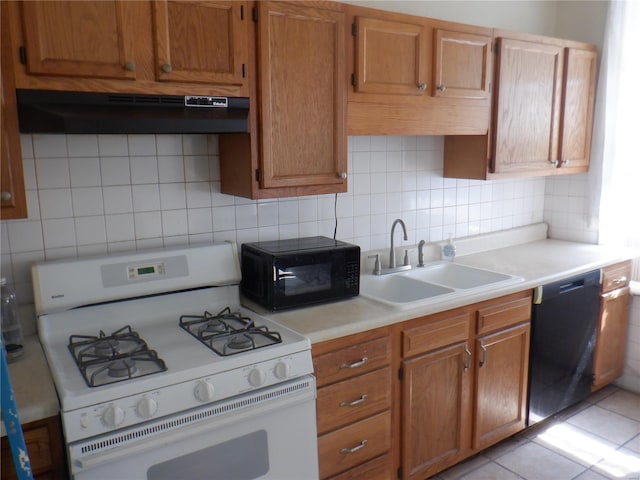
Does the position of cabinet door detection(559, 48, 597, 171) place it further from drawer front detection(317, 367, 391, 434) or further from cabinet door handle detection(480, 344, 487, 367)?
drawer front detection(317, 367, 391, 434)

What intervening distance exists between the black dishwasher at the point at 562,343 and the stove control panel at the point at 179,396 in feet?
4.76

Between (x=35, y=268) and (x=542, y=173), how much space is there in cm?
260

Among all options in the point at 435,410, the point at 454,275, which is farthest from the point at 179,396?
the point at 454,275

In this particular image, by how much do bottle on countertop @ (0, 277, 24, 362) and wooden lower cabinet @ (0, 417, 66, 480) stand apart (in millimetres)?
385

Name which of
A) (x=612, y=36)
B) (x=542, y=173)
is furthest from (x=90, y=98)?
(x=612, y=36)

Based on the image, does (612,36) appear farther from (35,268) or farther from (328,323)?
(35,268)

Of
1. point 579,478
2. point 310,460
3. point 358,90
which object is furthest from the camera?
point 579,478

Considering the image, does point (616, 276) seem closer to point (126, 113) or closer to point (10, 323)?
point (126, 113)

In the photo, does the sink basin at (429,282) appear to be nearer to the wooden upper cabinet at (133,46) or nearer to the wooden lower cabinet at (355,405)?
the wooden lower cabinet at (355,405)

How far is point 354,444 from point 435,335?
570 mm

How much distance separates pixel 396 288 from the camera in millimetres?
2785

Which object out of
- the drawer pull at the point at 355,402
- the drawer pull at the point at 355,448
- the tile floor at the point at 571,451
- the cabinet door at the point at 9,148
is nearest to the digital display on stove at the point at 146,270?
the cabinet door at the point at 9,148

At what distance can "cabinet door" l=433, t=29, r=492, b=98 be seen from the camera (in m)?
2.50

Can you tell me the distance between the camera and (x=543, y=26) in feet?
11.4
